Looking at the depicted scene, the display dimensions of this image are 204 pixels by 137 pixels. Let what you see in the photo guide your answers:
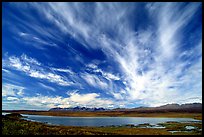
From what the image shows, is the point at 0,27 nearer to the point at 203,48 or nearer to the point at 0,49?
the point at 0,49

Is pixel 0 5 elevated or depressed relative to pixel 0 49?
elevated

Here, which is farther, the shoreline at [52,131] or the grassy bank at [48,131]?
the shoreline at [52,131]

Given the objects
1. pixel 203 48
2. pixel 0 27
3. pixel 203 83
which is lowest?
pixel 203 83

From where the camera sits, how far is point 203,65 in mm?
10984

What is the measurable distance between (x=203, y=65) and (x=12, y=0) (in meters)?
9.02

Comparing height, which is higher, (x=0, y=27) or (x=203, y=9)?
(x=203, y=9)

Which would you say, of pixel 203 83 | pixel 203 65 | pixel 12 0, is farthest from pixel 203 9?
pixel 12 0

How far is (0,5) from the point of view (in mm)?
10531

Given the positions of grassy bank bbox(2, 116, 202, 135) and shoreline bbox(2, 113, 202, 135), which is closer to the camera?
grassy bank bbox(2, 116, 202, 135)

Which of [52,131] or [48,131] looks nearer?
[48,131]

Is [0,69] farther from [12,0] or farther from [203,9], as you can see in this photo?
[203,9]

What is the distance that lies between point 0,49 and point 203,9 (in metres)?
9.06

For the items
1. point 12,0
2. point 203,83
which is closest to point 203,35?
point 203,83

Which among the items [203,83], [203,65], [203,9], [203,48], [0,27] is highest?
[203,9]
